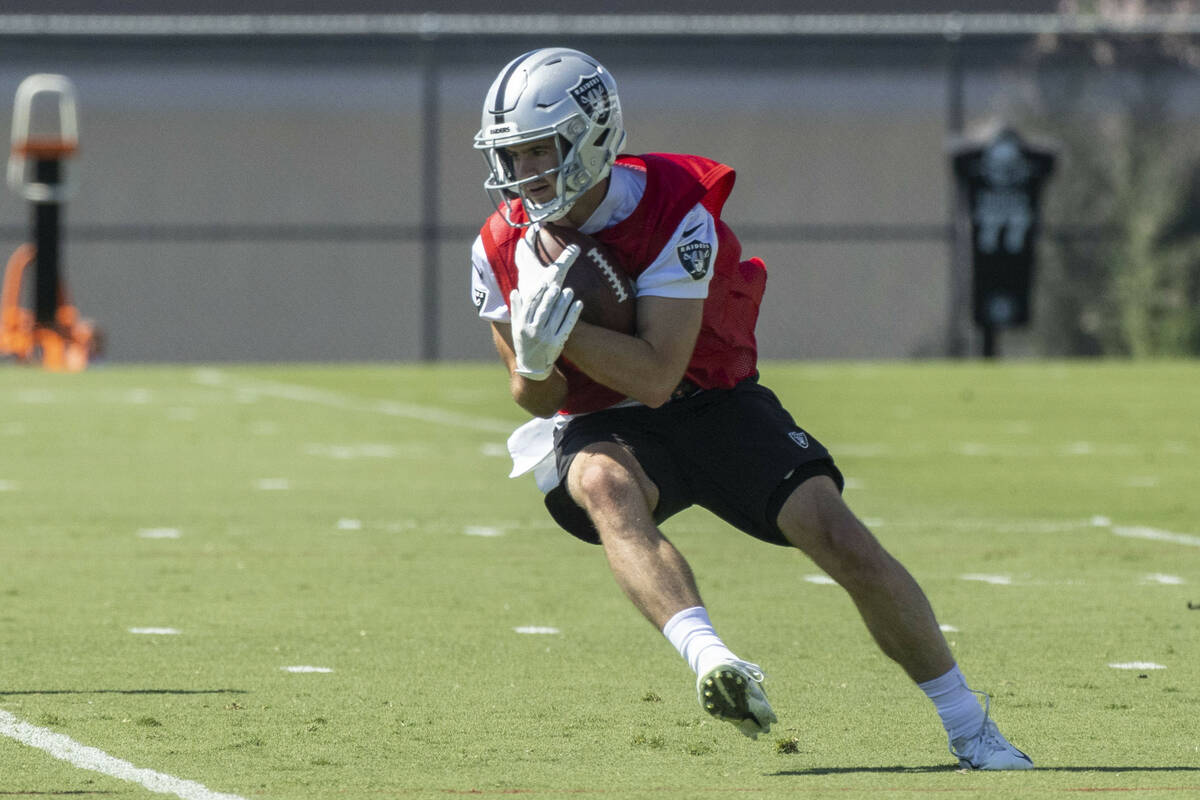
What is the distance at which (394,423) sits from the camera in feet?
57.9

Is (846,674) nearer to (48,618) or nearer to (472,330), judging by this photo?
(48,618)

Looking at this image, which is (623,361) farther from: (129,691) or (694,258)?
(129,691)

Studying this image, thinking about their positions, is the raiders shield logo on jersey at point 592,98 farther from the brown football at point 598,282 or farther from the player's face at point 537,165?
the brown football at point 598,282

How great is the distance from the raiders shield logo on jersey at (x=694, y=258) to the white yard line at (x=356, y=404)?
11.0m

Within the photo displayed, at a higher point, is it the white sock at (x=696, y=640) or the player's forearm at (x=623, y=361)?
the player's forearm at (x=623, y=361)

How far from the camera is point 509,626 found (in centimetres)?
778

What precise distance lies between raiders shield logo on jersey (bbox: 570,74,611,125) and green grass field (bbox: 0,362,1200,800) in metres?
1.55

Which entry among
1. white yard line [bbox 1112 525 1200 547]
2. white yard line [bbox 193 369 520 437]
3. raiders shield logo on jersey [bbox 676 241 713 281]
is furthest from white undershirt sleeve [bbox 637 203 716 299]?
white yard line [bbox 193 369 520 437]

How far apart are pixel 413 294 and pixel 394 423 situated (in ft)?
46.4

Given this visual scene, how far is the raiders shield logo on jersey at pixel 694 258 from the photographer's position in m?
5.57

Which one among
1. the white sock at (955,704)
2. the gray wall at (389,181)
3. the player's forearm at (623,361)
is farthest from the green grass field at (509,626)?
the gray wall at (389,181)

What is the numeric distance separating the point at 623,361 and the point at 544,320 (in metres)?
0.25

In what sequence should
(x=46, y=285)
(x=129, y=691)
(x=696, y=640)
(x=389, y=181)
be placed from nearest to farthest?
(x=696, y=640)
(x=129, y=691)
(x=46, y=285)
(x=389, y=181)

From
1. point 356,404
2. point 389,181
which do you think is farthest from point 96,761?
point 389,181
